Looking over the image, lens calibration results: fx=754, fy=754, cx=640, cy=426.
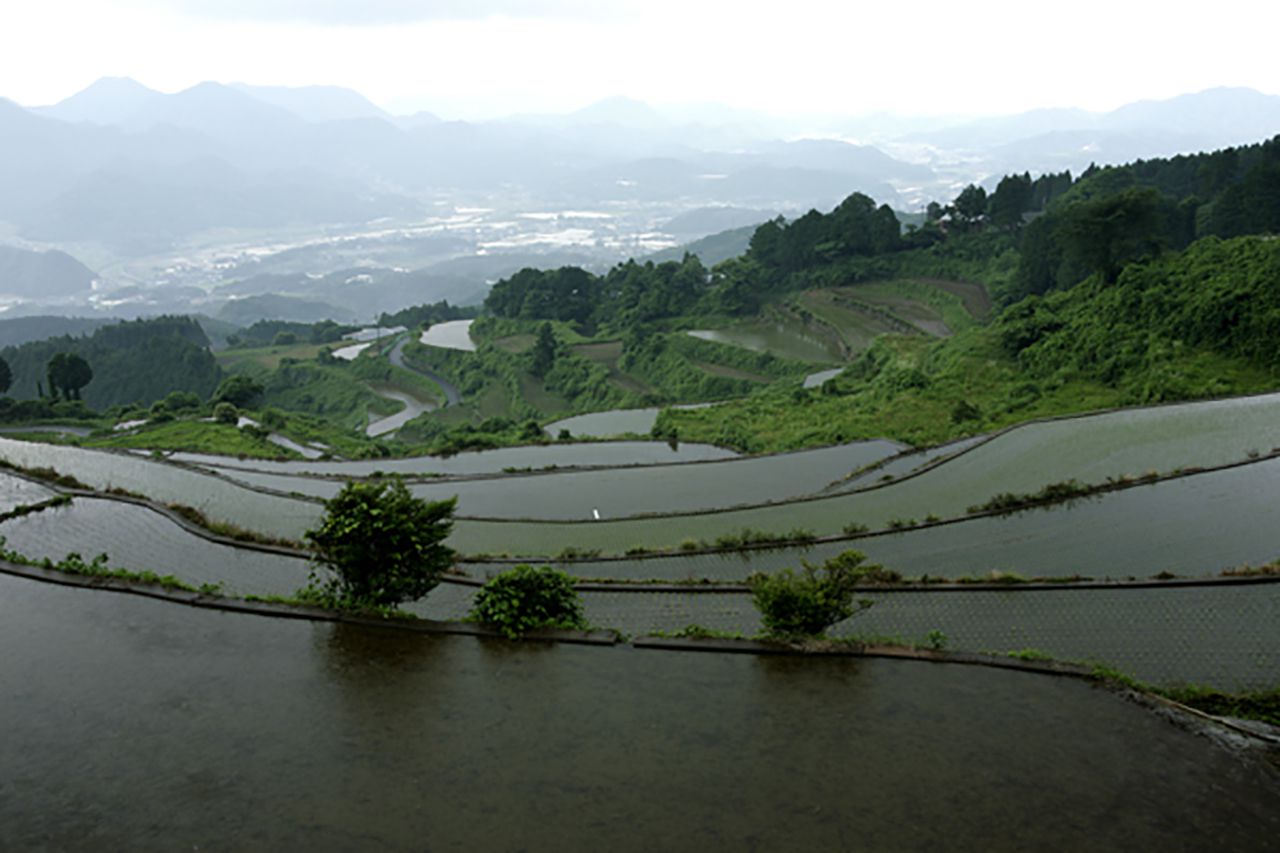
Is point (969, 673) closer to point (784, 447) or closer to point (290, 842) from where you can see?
point (290, 842)

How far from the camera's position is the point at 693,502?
1855cm

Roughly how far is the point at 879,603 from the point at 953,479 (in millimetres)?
7166

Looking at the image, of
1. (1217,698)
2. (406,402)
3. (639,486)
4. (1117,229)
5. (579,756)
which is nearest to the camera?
(579,756)

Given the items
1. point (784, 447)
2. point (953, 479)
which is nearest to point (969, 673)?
point (953, 479)

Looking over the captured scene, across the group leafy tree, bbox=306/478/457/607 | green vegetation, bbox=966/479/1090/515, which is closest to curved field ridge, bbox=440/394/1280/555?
green vegetation, bbox=966/479/1090/515

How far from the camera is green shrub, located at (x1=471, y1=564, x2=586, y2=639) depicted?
10.5 meters

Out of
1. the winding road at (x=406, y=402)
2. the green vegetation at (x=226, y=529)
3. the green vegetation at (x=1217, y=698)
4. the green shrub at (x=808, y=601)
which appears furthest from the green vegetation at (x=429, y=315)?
the green vegetation at (x=1217, y=698)

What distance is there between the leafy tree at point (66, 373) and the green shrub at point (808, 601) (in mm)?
44676

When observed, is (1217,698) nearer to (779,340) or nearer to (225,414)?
(225,414)

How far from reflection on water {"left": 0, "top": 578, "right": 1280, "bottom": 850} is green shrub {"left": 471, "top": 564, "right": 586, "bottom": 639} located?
1.38ft

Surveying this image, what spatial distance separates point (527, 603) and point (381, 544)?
2.47 meters

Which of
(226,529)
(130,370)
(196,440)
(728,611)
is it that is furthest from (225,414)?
(130,370)

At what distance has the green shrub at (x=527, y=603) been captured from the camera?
34.6 feet

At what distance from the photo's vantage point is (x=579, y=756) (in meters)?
7.94
